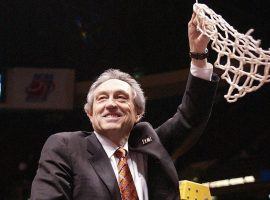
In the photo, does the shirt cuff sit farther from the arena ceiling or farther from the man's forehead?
the arena ceiling

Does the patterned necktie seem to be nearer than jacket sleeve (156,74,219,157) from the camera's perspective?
Yes

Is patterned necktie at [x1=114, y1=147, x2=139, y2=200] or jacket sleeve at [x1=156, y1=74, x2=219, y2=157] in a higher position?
jacket sleeve at [x1=156, y1=74, x2=219, y2=157]

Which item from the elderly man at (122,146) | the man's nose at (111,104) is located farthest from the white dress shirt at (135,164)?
the man's nose at (111,104)

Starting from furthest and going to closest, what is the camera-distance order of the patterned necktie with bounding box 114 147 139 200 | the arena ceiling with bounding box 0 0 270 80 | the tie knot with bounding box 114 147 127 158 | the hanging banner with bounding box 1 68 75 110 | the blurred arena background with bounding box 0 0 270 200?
the hanging banner with bounding box 1 68 75 110 < the blurred arena background with bounding box 0 0 270 200 < the arena ceiling with bounding box 0 0 270 80 < the tie knot with bounding box 114 147 127 158 < the patterned necktie with bounding box 114 147 139 200

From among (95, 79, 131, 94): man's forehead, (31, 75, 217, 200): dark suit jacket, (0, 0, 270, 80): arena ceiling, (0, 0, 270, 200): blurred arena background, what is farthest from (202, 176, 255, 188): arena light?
(95, 79, 131, 94): man's forehead

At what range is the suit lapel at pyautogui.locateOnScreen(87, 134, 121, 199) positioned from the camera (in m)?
1.82

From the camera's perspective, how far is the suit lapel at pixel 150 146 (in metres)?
1.93

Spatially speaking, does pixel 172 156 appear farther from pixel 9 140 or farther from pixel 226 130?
pixel 9 140

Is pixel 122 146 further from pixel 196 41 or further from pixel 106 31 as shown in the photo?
pixel 106 31

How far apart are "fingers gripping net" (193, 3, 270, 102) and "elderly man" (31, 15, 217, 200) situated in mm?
60

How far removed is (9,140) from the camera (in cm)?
816

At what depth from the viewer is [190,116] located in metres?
2.06

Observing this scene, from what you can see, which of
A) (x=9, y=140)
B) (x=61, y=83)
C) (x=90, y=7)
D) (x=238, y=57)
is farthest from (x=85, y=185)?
(x=9, y=140)

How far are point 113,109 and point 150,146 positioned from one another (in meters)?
0.19
